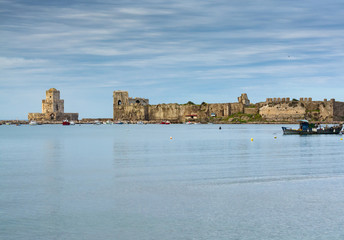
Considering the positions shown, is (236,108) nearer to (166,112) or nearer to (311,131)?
(166,112)

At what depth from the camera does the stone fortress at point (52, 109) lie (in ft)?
473

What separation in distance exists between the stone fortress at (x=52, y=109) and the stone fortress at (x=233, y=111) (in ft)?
59.4

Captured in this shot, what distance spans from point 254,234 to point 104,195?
22.2ft

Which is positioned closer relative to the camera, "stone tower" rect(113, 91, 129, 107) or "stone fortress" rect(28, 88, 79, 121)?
"stone fortress" rect(28, 88, 79, 121)

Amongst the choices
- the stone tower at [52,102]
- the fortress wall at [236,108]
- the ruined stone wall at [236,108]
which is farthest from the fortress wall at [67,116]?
the ruined stone wall at [236,108]

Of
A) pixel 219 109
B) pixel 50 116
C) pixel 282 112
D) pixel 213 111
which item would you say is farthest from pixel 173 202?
pixel 50 116

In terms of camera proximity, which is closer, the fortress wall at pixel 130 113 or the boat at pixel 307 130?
the boat at pixel 307 130

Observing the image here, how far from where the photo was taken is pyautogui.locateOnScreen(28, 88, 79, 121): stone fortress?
473 feet

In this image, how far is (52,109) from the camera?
14762 cm

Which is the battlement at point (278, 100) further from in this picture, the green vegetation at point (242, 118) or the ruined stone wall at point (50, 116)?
the ruined stone wall at point (50, 116)

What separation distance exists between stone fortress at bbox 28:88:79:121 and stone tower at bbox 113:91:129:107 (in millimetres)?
18037

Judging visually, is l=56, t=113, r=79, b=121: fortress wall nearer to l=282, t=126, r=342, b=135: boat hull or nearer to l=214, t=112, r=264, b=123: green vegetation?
l=214, t=112, r=264, b=123: green vegetation

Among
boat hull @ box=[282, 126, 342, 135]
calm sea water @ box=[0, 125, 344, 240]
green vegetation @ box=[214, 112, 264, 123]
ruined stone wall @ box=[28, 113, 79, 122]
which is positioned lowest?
calm sea water @ box=[0, 125, 344, 240]

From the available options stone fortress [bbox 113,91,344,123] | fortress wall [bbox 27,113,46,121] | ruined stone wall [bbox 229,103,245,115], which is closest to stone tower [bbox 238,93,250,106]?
stone fortress [bbox 113,91,344,123]
